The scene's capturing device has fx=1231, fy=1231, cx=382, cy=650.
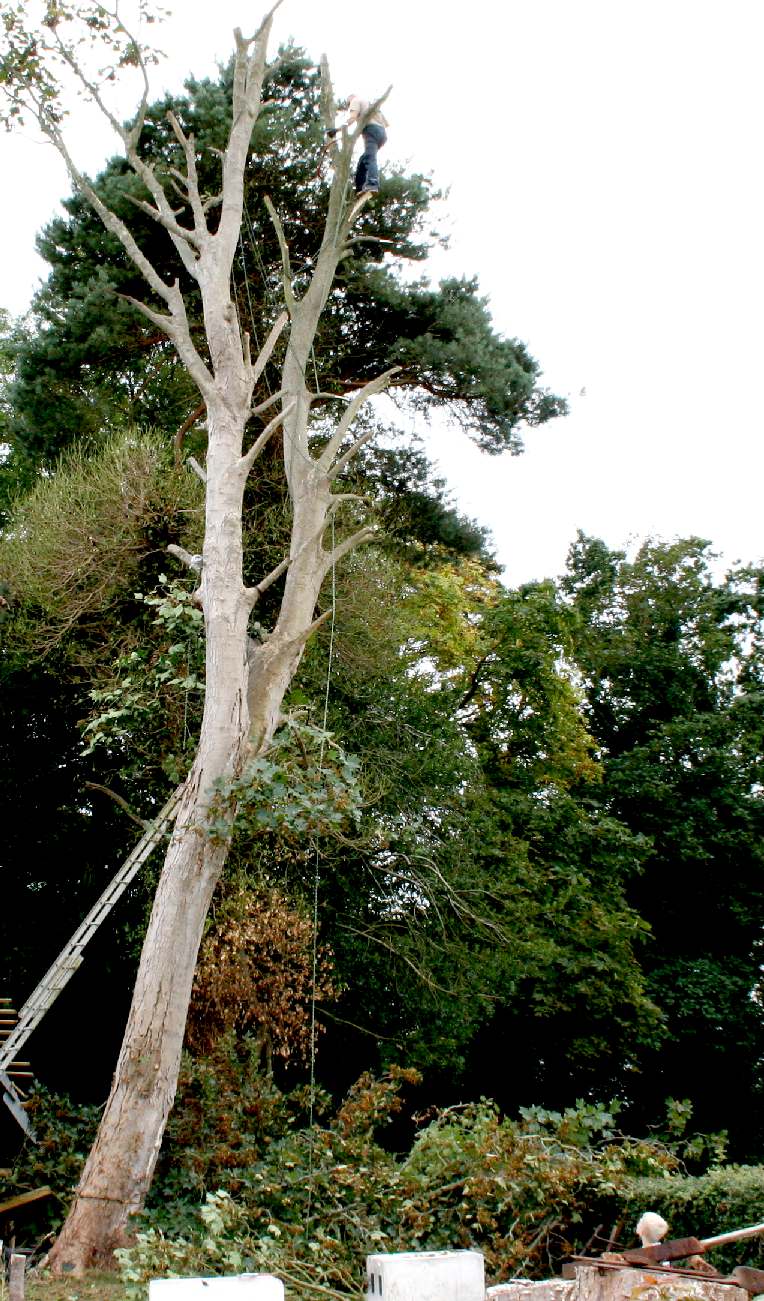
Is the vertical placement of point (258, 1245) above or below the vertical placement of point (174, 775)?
below

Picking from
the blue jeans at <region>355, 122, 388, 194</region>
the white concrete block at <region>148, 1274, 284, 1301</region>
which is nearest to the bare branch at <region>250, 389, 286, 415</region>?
the blue jeans at <region>355, 122, 388, 194</region>

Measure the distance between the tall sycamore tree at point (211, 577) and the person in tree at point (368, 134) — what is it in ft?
0.53

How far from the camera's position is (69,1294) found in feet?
24.9

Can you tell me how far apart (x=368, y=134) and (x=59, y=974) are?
8.25 metres

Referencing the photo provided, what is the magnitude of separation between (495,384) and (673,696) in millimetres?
11272

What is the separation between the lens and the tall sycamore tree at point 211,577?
8750 mm

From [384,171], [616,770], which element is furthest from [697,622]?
[384,171]

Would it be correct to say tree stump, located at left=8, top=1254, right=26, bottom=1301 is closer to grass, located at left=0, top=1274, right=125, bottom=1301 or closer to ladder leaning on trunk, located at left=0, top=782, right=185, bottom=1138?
grass, located at left=0, top=1274, right=125, bottom=1301

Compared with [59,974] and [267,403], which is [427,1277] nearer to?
[59,974]

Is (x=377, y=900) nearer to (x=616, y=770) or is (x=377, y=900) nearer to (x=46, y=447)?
(x=46, y=447)

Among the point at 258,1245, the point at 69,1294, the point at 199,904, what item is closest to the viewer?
the point at 69,1294

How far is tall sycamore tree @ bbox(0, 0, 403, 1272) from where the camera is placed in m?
8.75

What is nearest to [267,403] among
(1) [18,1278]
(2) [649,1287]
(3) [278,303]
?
(3) [278,303]

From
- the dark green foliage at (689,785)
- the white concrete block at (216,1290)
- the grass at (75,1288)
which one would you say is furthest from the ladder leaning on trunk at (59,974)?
the dark green foliage at (689,785)
